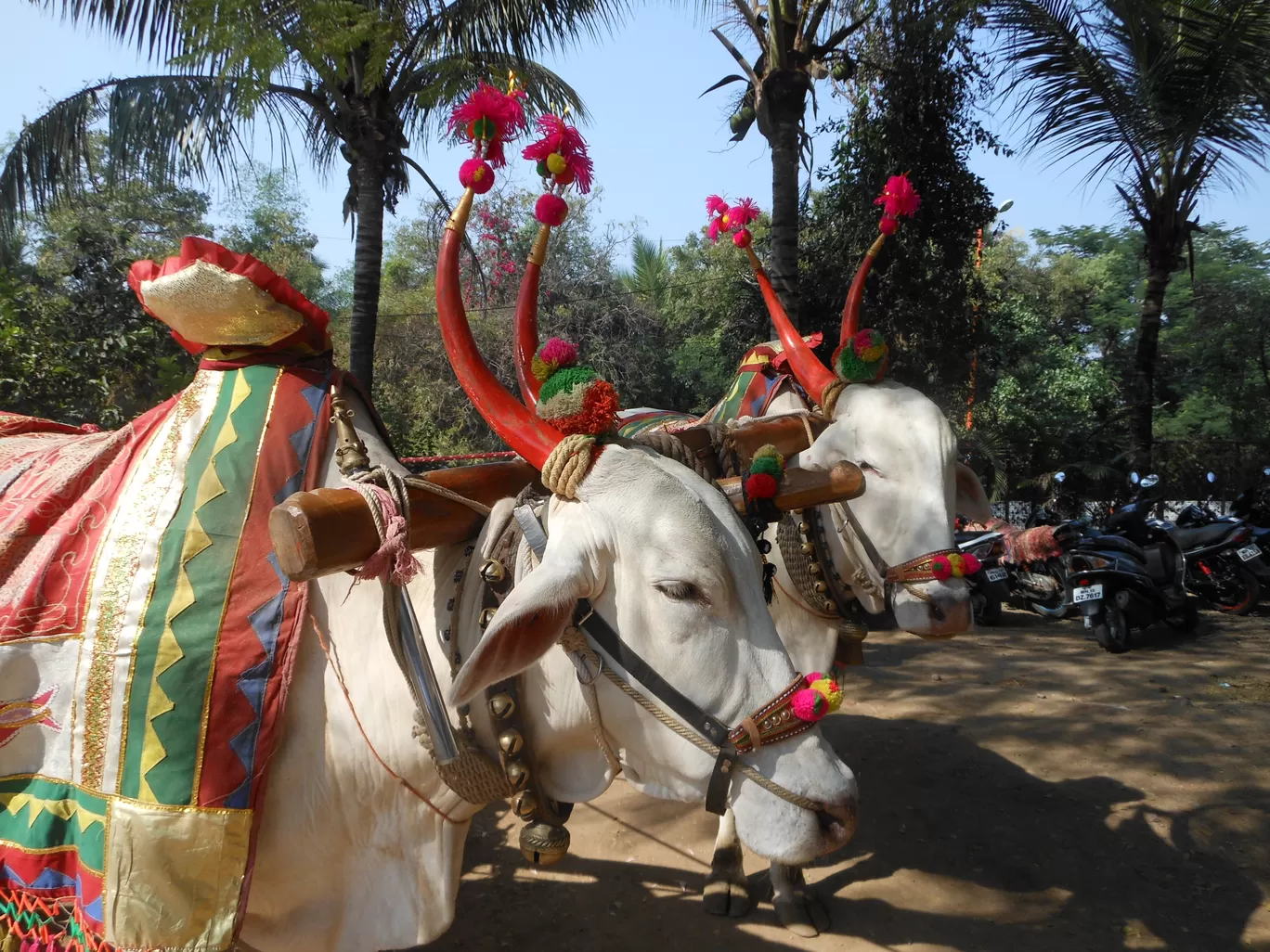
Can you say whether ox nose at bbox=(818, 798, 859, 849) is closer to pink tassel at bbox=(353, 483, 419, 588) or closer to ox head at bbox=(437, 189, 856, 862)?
ox head at bbox=(437, 189, 856, 862)

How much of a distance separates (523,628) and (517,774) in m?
0.40

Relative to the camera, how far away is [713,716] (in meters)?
1.52

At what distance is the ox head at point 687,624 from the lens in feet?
4.95

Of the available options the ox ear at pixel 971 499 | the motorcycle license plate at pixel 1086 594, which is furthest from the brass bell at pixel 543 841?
the motorcycle license plate at pixel 1086 594

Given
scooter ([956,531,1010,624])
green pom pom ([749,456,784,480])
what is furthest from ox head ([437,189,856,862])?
scooter ([956,531,1010,624])

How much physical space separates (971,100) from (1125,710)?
7366 millimetres

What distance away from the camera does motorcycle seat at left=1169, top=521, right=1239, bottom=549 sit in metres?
8.17

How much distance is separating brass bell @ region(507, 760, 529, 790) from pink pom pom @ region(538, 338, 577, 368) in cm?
82

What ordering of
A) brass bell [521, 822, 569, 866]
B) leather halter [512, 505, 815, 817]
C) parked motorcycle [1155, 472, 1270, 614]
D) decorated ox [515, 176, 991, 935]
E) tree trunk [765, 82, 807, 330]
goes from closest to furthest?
leather halter [512, 505, 815, 817] → brass bell [521, 822, 569, 866] → decorated ox [515, 176, 991, 935] → tree trunk [765, 82, 807, 330] → parked motorcycle [1155, 472, 1270, 614]

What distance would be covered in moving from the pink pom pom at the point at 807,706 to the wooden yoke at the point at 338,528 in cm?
80

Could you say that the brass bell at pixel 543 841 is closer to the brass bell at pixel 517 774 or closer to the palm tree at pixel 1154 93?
the brass bell at pixel 517 774

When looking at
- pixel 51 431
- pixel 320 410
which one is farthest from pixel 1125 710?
pixel 51 431

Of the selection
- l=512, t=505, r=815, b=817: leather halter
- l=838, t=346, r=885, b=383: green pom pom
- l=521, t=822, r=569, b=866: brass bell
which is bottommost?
l=521, t=822, r=569, b=866: brass bell

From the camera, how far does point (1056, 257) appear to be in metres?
24.6
